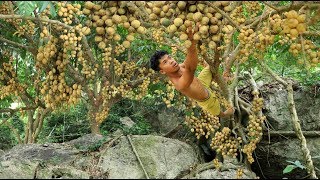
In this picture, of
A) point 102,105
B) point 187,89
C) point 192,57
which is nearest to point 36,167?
point 187,89

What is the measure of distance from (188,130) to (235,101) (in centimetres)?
109

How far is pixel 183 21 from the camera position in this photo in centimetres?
189

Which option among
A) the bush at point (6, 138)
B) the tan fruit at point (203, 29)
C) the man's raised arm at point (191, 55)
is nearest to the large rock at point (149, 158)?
the man's raised arm at point (191, 55)

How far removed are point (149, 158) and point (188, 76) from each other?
55.1 inches

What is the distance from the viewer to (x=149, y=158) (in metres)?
3.86

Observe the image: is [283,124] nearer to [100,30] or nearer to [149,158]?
[149,158]

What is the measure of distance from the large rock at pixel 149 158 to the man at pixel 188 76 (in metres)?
0.70

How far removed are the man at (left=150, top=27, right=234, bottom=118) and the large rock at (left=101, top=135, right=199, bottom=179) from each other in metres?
0.70

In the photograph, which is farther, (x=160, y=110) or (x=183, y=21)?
(x=160, y=110)

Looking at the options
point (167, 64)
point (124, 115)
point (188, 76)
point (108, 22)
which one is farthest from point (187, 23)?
point (124, 115)

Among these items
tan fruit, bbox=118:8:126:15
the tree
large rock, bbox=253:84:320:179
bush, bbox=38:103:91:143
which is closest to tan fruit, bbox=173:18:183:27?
the tree

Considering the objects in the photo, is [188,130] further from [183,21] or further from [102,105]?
[183,21]

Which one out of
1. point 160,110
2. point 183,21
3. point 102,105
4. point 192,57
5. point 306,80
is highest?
point 183,21

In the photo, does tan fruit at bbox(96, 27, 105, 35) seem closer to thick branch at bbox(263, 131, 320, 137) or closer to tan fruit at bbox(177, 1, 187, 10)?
tan fruit at bbox(177, 1, 187, 10)
